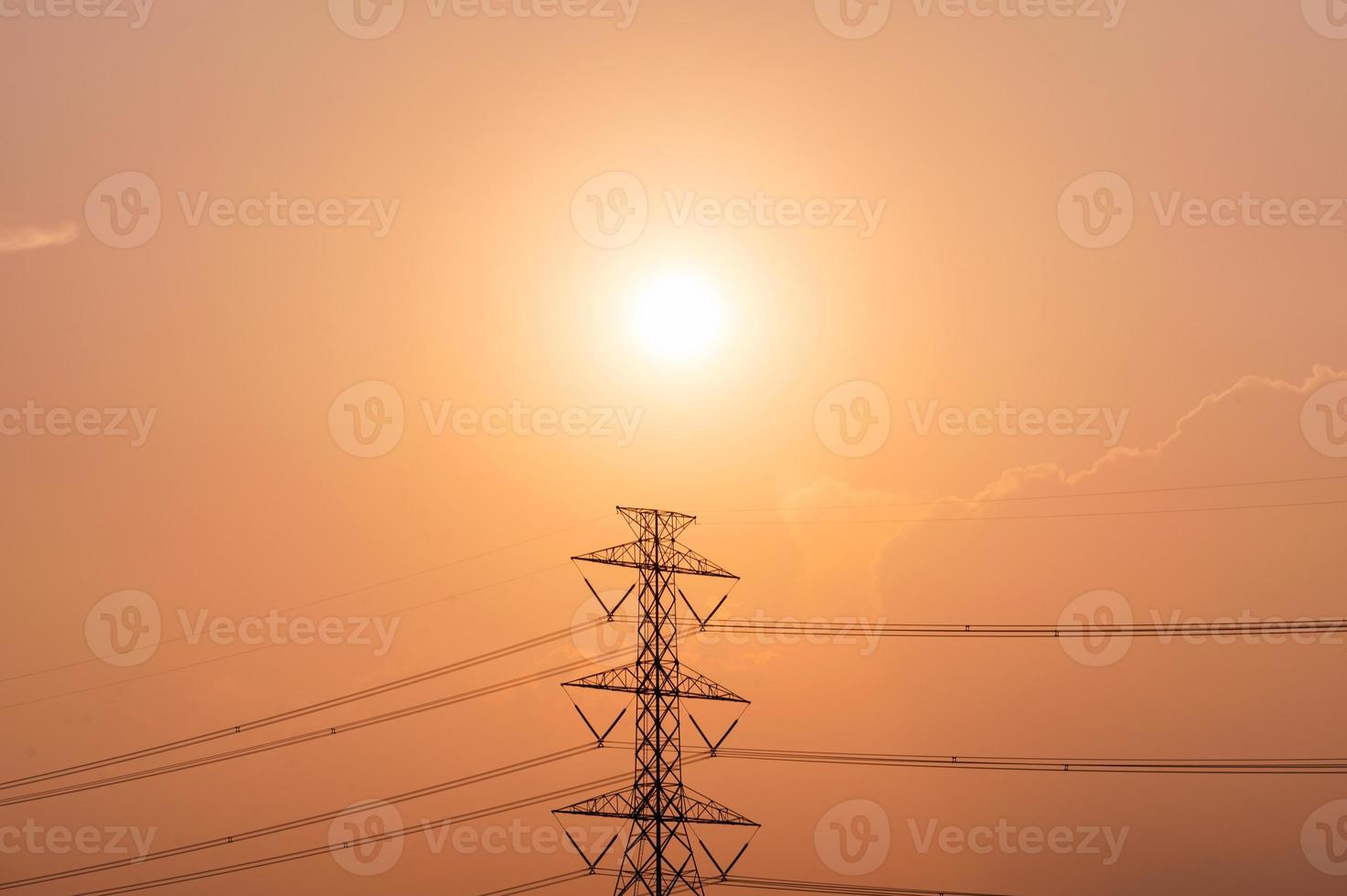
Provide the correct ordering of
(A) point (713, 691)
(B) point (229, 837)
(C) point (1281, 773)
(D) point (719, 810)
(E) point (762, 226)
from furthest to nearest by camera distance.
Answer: (E) point (762, 226) → (B) point (229, 837) → (C) point (1281, 773) → (A) point (713, 691) → (D) point (719, 810)

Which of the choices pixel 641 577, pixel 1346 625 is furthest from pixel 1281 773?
pixel 641 577

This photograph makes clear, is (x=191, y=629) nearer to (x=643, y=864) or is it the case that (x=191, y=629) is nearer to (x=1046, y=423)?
(x=643, y=864)

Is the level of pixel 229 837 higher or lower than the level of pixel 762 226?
lower

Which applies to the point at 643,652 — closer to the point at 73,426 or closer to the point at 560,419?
the point at 560,419

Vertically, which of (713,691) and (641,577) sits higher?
(641,577)

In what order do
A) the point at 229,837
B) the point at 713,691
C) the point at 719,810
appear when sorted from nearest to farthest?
the point at 719,810 → the point at 713,691 → the point at 229,837

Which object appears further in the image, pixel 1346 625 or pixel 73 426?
pixel 73 426

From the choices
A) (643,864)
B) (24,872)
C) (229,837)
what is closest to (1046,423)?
(643,864)

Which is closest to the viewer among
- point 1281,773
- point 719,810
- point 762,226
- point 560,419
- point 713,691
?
point 719,810

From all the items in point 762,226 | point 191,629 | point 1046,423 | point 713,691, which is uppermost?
point 762,226
